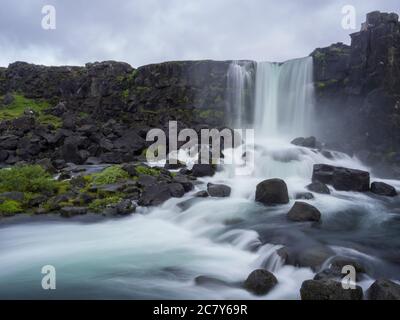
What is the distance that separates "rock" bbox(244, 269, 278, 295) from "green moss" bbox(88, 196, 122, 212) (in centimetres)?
1053

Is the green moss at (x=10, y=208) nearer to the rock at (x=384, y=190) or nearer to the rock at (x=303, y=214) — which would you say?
the rock at (x=303, y=214)

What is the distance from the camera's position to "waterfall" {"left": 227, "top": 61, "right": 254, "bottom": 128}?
Result: 44344mm

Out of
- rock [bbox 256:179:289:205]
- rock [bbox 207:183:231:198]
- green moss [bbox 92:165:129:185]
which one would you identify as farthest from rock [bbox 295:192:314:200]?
green moss [bbox 92:165:129:185]

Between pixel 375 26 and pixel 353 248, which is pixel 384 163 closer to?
pixel 375 26

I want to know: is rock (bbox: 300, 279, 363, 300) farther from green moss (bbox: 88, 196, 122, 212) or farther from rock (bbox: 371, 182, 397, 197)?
rock (bbox: 371, 182, 397, 197)

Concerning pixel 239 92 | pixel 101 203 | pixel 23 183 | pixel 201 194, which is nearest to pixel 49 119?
pixel 239 92

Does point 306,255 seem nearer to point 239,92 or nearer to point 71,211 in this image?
point 71,211

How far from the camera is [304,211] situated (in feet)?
54.9

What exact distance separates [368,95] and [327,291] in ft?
96.3

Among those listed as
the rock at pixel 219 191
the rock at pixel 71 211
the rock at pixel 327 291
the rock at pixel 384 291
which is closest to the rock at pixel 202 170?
the rock at pixel 219 191

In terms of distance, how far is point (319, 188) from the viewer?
22.7 metres

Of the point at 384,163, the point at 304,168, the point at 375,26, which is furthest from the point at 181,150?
the point at 375,26
